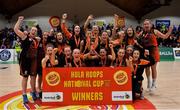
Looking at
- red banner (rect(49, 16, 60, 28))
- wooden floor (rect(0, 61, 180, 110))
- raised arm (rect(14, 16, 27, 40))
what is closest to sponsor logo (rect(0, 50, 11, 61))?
wooden floor (rect(0, 61, 180, 110))

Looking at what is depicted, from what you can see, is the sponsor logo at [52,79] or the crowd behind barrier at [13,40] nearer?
the sponsor logo at [52,79]

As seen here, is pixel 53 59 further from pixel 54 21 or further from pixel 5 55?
pixel 5 55

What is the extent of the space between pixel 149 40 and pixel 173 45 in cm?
1120

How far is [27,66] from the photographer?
19.2 feet

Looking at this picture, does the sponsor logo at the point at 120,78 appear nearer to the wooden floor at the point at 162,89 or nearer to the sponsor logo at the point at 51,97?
the wooden floor at the point at 162,89

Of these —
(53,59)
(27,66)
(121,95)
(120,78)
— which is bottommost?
(121,95)

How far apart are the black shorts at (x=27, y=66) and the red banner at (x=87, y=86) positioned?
0.91 ft

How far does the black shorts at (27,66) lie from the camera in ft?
19.1

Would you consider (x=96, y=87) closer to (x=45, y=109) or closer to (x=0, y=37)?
(x=45, y=109)

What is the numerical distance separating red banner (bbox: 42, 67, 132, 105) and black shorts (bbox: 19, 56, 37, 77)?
277 mm

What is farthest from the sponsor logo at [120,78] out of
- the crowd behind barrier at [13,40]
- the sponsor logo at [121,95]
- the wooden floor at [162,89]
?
the crowd behind barrier at [13,40]

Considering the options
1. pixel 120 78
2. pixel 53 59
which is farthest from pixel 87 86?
pixel 53 59

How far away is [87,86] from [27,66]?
3.70 ft

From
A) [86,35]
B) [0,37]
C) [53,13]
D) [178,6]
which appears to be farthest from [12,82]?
[178,6]
